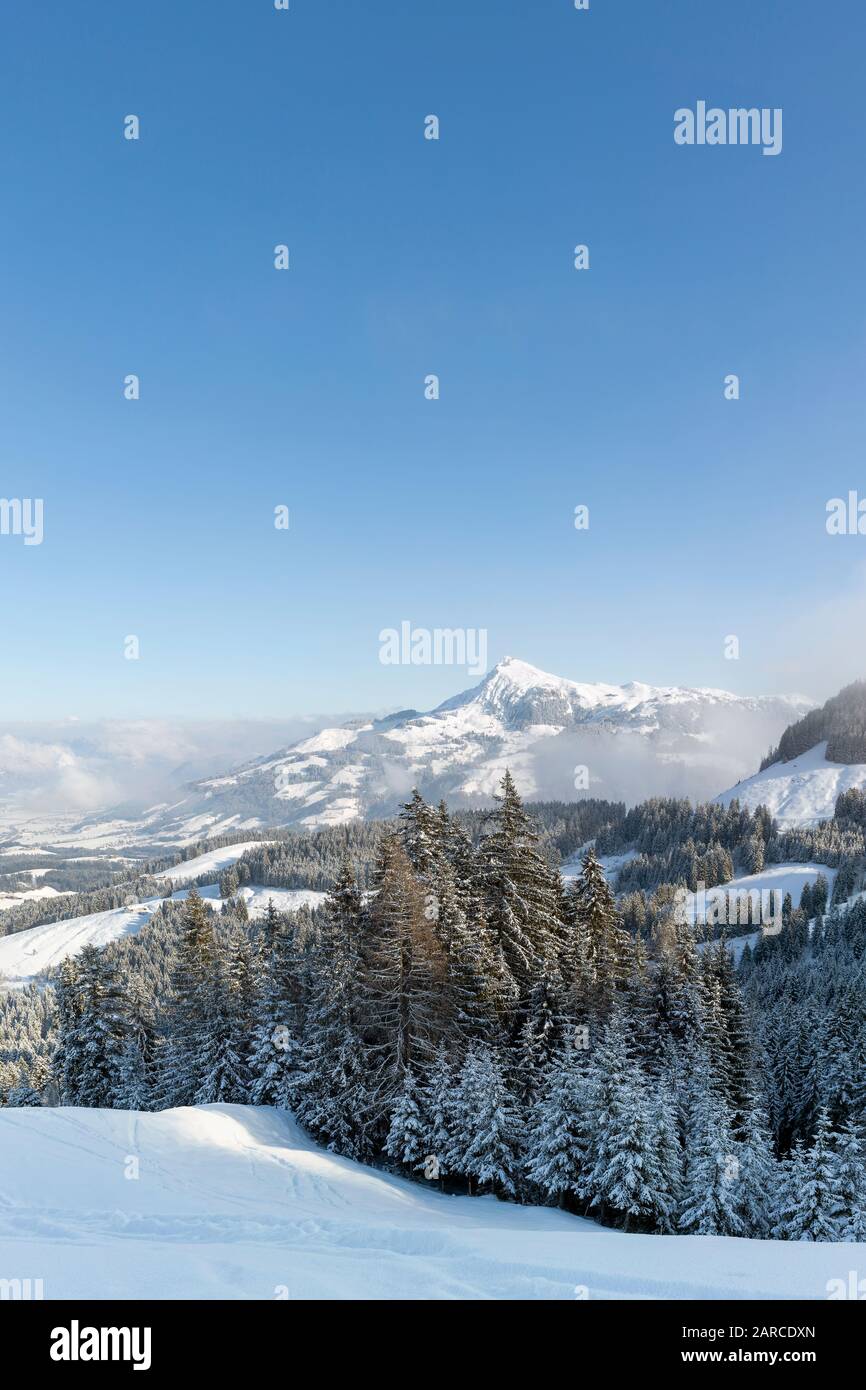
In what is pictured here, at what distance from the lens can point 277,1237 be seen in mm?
14383

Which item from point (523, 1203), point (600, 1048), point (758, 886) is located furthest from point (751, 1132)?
point (758, 886)

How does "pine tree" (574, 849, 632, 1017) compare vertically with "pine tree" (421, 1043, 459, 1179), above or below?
above

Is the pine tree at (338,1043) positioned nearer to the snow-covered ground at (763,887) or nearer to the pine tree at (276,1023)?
the pine tree at (276,1023)

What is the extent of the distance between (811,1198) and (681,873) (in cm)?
18524

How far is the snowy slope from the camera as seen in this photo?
9031 millimetres

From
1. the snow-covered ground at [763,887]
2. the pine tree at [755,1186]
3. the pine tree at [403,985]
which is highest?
the pine tree at [403,985]

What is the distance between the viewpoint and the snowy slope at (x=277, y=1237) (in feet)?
29.6

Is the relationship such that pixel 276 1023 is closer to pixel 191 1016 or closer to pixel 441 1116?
pixel 191 1016

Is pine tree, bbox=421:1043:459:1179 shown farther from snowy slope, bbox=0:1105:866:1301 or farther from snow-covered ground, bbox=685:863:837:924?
snow-covered ground, bbox=685:863:837:924

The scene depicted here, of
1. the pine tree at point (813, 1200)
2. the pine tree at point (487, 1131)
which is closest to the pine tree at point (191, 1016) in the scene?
the pine tree at point (487, 1131)

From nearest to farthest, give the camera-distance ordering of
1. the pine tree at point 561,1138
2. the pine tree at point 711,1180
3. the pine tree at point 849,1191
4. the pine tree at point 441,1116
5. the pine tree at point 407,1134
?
1. the pine tree at point 849,1191
2. the pine tree at point 711,1180
3. the pine tree at point 561,1138
4. the pine tree at point 441,1116
5. the pine tree at point 407,1134

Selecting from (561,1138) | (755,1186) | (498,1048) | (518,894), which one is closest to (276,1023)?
(498,1048)

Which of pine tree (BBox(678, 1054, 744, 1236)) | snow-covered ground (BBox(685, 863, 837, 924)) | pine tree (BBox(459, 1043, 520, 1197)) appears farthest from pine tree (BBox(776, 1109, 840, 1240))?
snow-covered ground (BBox(685, 863, 837, 924))
